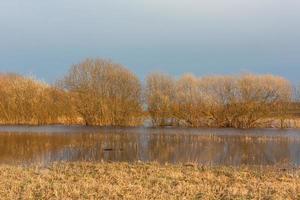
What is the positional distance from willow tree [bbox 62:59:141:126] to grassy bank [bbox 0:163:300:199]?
34.7 m

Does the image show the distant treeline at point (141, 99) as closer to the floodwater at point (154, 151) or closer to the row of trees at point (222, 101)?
the row of trees at point (222, 101)

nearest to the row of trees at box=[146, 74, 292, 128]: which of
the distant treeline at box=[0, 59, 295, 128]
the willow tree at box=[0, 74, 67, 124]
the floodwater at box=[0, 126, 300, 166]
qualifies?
the distant treeline at box=[0, 59, 295, 128]

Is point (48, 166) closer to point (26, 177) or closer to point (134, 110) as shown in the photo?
point (26, 177)

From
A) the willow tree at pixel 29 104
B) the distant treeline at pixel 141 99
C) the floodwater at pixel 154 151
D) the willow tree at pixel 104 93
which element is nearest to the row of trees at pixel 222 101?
the distant treeline at pixel 141 99

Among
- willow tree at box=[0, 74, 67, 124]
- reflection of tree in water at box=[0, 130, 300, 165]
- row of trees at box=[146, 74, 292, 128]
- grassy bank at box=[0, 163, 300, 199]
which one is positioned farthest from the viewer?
willow tree at box=[0, 74, 67, 124]

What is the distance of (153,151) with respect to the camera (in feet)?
82.5

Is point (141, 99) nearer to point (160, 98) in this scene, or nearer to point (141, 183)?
point (160, 98)

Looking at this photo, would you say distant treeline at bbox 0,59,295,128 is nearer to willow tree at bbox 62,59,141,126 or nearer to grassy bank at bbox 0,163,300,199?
willow tree at bbox 62,59,141,126

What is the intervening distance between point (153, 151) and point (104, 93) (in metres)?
28.9

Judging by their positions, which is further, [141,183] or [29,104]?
[29,104]

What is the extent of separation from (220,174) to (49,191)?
20.4 ft

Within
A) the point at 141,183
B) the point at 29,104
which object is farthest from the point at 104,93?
the point at 141,183

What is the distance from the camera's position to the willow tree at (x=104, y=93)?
171ft

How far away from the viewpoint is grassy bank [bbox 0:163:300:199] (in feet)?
37.0
